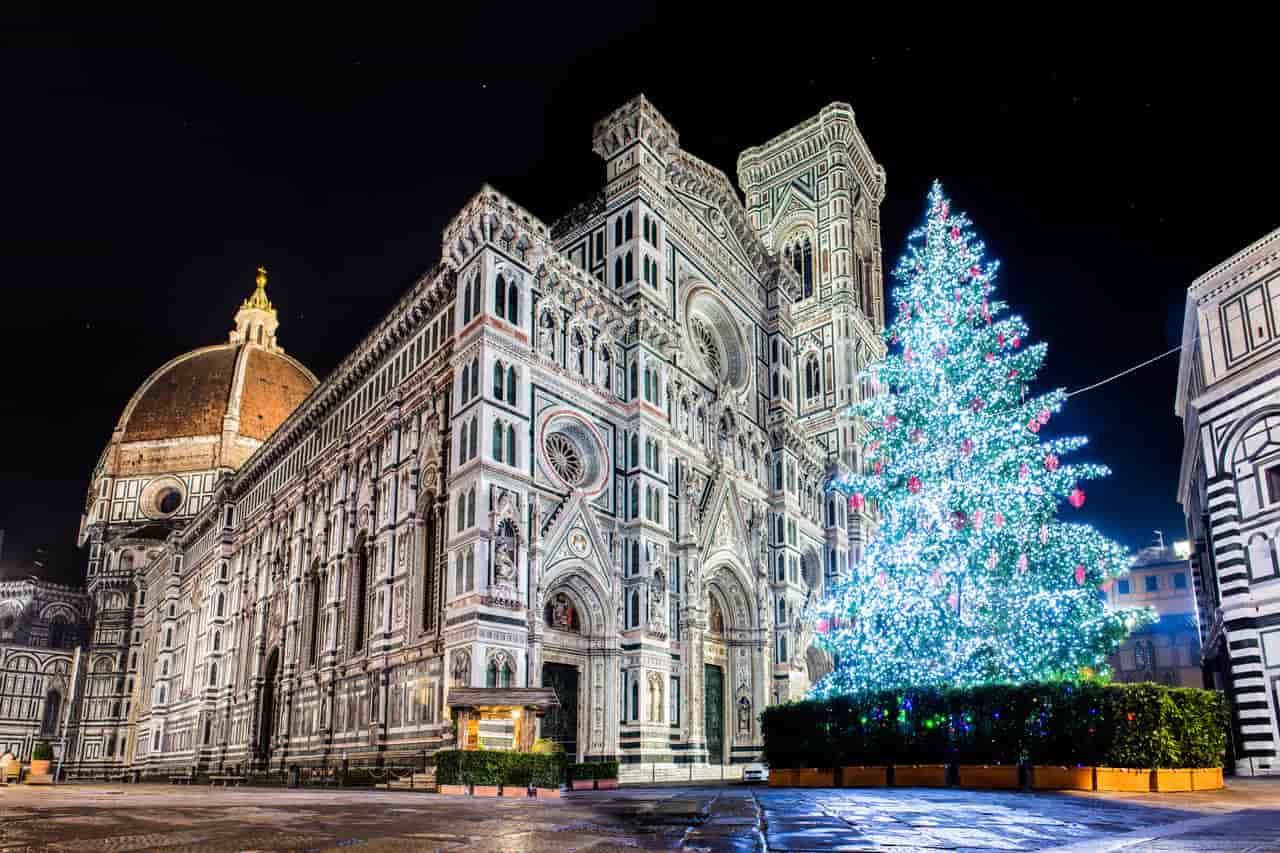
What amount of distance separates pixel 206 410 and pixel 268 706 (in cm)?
5103

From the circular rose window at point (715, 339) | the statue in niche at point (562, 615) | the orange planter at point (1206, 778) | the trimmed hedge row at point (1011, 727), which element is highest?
the circular rose window at point (715, 339)

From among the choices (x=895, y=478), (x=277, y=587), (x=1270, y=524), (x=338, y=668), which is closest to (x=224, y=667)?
(x=277, y=587)

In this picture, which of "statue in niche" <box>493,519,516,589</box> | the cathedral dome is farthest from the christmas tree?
the cathedral dome

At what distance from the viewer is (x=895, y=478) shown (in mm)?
25625

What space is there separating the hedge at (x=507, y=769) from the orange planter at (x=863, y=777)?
6.45m

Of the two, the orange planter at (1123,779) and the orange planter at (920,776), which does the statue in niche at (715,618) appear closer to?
the orange planter at (920,776)

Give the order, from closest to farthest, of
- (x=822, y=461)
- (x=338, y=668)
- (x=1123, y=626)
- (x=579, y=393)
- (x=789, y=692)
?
1. (x=1123, y=626)
2. (x=579, y=393)
3. (x=338, y=668)
4. (x=789, y=692)
5. (x=822, y=461)

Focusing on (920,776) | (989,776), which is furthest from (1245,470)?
(920,776)

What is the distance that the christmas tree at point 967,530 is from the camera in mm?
23047

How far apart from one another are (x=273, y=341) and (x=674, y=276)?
2887 inches

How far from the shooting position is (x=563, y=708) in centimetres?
3183

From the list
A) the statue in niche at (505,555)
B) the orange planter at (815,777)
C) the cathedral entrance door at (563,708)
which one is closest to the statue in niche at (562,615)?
the cathedral entrance door at (563,708)

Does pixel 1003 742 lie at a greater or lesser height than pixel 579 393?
lesser

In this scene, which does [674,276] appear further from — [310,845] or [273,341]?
[273,341]
